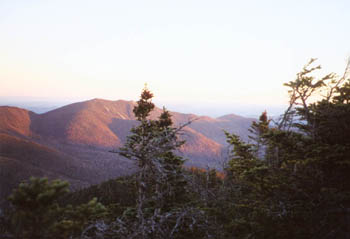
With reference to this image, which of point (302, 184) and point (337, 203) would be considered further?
point (302, 184)

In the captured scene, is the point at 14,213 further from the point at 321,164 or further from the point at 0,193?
the point at 0,193

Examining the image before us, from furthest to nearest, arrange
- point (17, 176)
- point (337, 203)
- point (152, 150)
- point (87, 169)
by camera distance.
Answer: point (87, 169) → point (17, 176) → point (337, 203) → point (152, 150)

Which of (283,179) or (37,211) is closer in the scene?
(37,211)

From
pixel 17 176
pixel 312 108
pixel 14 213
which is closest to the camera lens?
pixel 14 213

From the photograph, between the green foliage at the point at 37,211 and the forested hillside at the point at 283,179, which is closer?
the green foliage at the point at 37,211

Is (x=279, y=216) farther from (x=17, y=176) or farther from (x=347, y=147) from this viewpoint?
(x=17, y=176)

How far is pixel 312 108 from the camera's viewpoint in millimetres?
7195

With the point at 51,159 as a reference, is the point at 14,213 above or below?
above

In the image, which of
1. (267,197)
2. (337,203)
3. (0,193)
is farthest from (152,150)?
(0,193)

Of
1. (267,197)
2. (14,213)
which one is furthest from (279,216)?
(14,213)

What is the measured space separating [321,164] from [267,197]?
77.1 inches

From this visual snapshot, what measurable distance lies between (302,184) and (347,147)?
5.45ft

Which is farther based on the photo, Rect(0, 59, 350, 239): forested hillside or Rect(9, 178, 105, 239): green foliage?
Rect(0, 59, 350, 239): forested hillside

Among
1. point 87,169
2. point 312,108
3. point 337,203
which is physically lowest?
point 87,169
